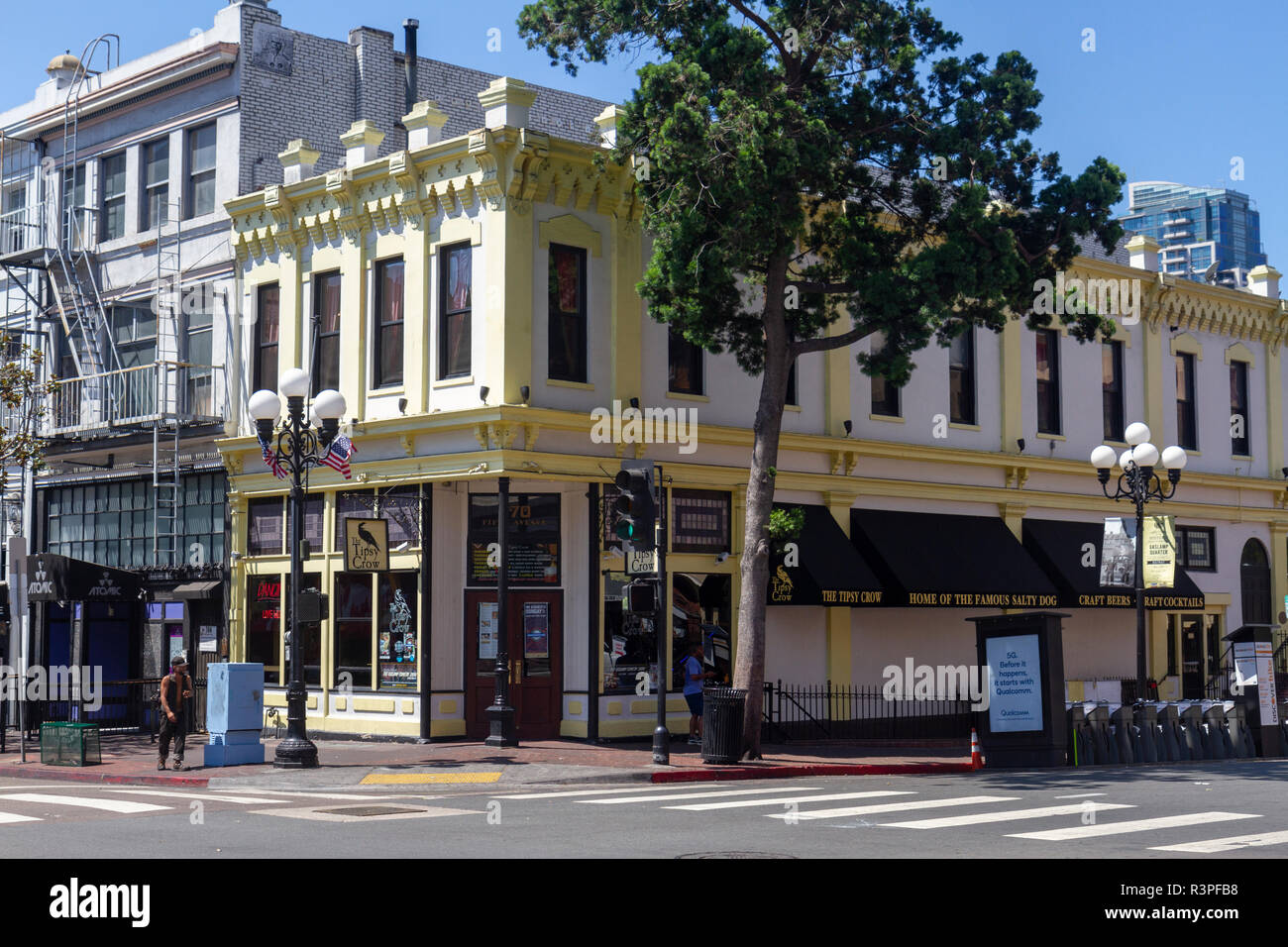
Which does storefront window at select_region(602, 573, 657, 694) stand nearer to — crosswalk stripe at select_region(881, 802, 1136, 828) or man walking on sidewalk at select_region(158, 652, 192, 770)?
man walking on sidewalk at select_region(158, 652, 192, 770)

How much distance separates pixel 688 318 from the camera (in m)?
22.1

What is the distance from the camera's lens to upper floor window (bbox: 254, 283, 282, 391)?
27.8 metres

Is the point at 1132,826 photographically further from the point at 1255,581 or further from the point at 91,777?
the point at 1255,581

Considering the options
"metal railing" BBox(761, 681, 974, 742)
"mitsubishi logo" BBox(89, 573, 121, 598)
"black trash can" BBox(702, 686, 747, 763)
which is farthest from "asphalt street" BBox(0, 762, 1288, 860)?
"mitsubishi logo" BBox(89, 573, 121, 598)

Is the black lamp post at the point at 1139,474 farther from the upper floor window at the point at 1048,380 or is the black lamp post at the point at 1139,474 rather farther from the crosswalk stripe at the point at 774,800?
the crosswalk stripe at the point at 774,800

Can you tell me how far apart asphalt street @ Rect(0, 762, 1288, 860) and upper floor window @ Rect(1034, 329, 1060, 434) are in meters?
13.5

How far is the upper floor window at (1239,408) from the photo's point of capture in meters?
36.6

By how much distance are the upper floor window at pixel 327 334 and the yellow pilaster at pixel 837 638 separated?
9399 mm

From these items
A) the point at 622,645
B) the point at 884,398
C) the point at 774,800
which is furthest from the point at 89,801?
the point at 884,398

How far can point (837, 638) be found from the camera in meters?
27.5

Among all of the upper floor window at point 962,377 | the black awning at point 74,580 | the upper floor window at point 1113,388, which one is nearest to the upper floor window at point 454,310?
the black awning at point 74,580
